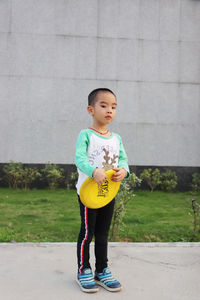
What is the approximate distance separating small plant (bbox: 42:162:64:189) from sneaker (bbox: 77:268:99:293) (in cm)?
584

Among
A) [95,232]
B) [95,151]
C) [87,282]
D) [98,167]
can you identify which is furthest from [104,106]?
[87,282]

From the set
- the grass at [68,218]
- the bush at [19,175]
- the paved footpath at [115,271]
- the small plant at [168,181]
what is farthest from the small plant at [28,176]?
the paved footpath at [115,271]

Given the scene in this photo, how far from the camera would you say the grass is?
459 cm

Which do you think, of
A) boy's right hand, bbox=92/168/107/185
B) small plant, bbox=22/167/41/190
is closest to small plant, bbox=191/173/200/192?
small plant, bbox=22/167/41/190

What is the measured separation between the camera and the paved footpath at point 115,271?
269 centimetres

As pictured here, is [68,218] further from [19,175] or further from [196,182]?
[196,182]

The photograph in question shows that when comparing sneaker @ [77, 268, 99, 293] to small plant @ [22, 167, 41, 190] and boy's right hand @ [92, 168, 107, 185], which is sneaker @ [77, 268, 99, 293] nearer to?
boy's right hand @ [92, 168, 107, 185]

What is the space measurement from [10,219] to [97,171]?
10.9 feet

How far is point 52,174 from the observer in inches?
341

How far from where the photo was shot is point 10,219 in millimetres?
5465

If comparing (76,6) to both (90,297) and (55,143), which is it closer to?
(55,143)

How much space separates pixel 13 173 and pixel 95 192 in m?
6.13

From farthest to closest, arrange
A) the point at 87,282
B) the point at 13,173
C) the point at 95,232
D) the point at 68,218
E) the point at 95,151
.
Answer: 1. the point at 13,173
2. the point at 68,218
3. the point at 95,232
4. the point at 95,151
5. the point at 87,282

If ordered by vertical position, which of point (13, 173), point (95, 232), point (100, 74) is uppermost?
point (100, 74)
